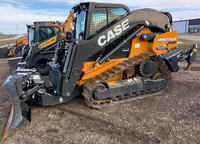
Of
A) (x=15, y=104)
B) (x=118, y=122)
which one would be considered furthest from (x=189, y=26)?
(x=15, y=104)

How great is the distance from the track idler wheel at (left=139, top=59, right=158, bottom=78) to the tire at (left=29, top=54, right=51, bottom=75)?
214 inches

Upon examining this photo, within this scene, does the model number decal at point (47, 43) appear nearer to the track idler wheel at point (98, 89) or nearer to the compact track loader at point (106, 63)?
the compact track loader at point (106, 63)

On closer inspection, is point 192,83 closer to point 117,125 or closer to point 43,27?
point 117,125

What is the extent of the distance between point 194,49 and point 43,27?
24.3 feet

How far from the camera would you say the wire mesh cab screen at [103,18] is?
440cm

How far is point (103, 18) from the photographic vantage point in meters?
4.51

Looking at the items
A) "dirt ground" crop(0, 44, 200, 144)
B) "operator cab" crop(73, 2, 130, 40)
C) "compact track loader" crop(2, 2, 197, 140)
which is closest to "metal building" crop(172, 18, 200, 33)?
"compact track loader" crop(2, 2, 197, 140)

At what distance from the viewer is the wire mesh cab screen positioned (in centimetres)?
440

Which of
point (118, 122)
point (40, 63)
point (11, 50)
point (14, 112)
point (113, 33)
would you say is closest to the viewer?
point (14, 112)

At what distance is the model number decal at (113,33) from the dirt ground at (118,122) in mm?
1781

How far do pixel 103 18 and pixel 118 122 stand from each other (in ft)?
9.07

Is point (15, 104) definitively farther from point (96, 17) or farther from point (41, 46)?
point (41, 46)

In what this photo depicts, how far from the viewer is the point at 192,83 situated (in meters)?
6.06

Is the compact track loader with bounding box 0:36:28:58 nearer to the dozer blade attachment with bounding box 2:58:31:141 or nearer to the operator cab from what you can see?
the operator cab
